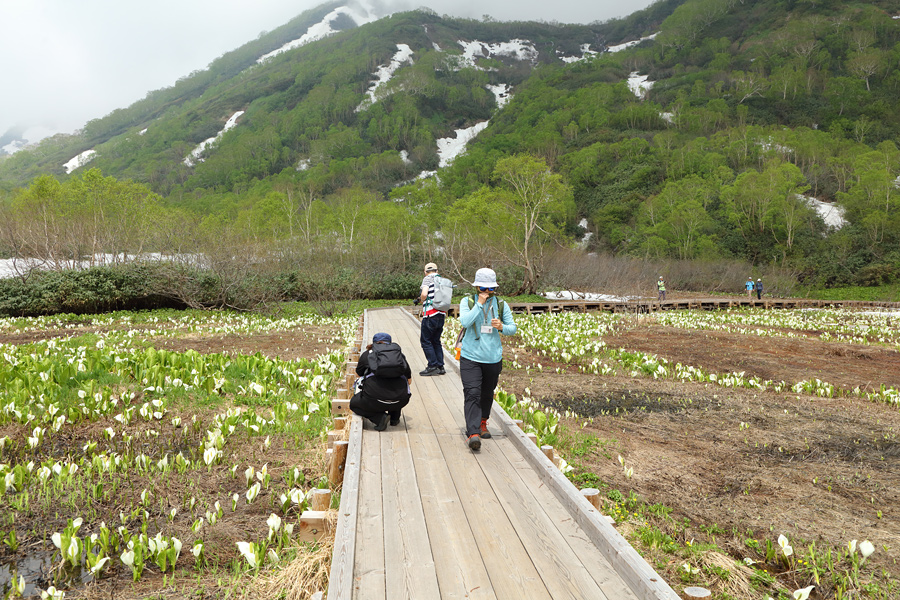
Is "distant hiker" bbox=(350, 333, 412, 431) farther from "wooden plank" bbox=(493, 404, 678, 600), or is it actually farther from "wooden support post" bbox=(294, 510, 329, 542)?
"wooden support post" bbox=(294, 510, 329, 542)

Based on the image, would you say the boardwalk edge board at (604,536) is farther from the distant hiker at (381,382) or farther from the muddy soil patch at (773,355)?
the muddy soil patch at (773,355)

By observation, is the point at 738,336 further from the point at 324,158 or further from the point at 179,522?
the point at 324,158

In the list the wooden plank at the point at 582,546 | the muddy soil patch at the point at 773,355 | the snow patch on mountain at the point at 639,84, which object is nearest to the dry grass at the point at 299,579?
the wooden plank at the point at 582,546

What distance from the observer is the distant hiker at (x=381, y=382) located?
5.03 meters

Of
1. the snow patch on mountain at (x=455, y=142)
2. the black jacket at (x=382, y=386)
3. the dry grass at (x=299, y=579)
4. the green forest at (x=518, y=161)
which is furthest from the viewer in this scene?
the snow patch on mountain at (x=455, y=142)

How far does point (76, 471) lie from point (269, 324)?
12.3m

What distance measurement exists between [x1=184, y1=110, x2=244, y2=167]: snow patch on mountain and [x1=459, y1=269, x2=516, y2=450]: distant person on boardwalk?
12931 centimetres

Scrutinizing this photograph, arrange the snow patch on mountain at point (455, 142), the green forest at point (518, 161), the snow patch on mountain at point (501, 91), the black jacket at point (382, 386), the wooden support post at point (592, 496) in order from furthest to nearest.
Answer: the snow patch on mountain at point (501, 91) < the snow patch on mountain at point (455, 142) < the green forest at point (518, 161) < the black jacket at point (382, 386) < the wooden support post at point (592, 496)

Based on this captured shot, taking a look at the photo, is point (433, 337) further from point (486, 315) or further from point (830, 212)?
point (830, 212)

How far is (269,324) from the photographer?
16812 millimetres

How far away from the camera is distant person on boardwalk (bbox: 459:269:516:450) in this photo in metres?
4.82

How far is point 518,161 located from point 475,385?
30.1m

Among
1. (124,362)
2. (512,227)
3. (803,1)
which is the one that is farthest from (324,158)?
(803,1)

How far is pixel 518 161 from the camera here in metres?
32.9
